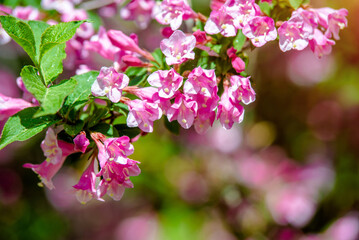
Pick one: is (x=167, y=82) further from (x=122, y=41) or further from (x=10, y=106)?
(x=10, y=106)

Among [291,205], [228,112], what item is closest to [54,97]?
[228,112]

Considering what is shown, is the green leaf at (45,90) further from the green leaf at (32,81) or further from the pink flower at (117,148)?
the pink flower at (117,148)

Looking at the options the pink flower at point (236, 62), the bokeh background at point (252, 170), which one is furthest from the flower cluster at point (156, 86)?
the bokeh background at point (252, 170)

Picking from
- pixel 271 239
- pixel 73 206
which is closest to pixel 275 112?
pixel 271 239

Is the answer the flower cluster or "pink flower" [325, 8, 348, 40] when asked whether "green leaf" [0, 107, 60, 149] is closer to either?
the flower cluster

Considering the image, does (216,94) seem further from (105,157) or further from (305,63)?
(305,63)

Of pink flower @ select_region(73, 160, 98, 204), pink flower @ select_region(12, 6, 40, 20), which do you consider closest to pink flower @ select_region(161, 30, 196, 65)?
pink flower @ select_region(73, 160, 98, 204)

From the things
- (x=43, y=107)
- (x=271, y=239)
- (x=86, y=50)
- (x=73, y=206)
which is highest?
(x=43, y=107)
